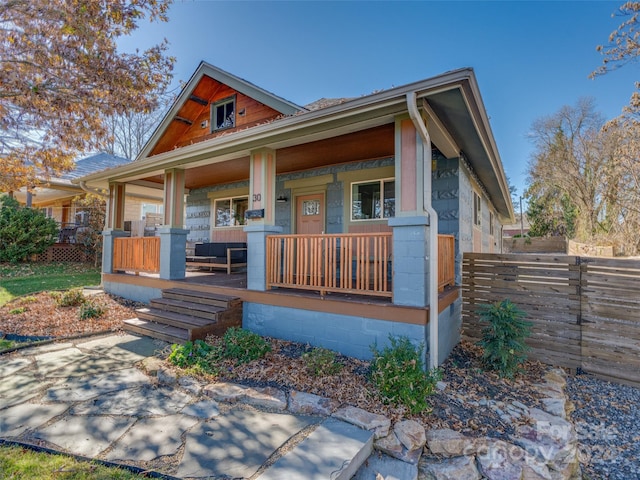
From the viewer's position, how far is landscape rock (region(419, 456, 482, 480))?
101 inches

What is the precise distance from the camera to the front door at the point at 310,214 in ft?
25.9

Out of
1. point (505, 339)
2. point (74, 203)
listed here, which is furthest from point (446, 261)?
point (74, 203)

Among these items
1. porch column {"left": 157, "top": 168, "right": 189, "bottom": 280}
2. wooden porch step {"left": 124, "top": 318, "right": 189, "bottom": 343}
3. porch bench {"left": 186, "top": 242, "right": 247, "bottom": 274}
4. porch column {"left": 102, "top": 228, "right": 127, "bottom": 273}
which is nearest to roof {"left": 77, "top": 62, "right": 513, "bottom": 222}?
porch column {"left": 157, "top": 168, "right": 189, "bottom": 280}

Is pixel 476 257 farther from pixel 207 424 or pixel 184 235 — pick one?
pixel 184 235

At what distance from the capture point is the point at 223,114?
868cm

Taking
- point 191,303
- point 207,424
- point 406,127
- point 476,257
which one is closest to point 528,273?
point 476,257

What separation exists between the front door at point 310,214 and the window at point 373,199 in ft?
2.99

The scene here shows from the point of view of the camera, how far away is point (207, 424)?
2.84m

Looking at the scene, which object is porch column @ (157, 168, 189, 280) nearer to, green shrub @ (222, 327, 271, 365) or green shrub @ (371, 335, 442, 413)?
green shrub @ (222, 327, 271, 365)

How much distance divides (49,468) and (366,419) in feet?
8.00

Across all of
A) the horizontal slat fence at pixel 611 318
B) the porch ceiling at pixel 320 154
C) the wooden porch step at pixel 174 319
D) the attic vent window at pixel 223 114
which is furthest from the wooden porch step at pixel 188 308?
the horizontal slat fence at pixel 611 318

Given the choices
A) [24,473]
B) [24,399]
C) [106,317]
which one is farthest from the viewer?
[106,317]

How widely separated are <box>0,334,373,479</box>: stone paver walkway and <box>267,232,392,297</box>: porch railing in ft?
6.36

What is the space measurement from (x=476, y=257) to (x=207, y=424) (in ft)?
16.8
